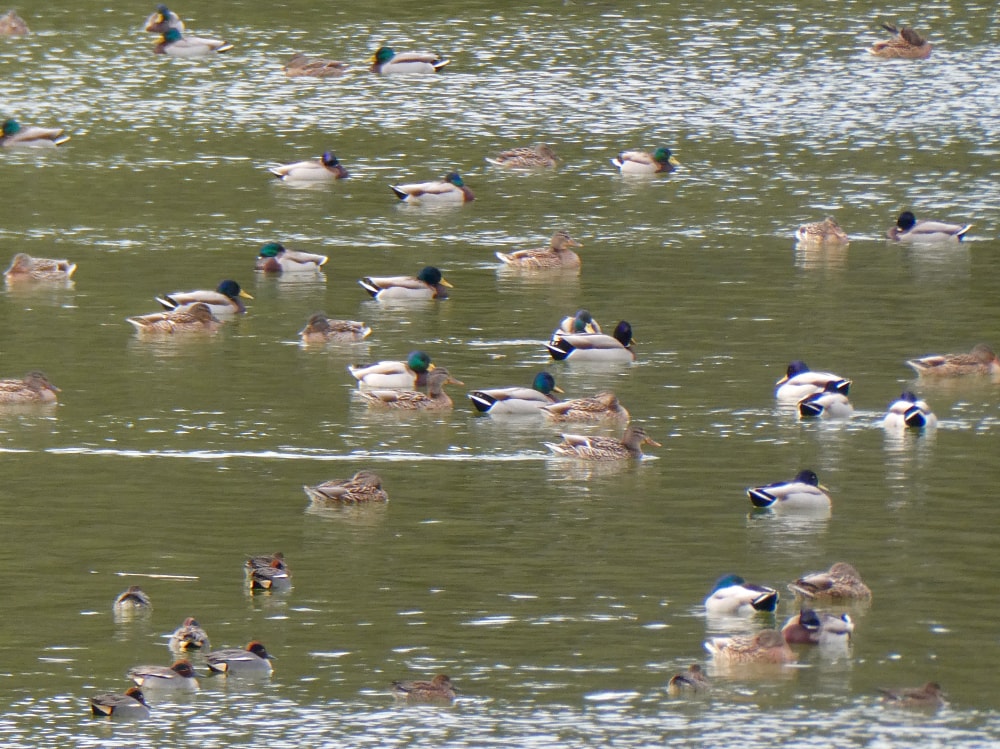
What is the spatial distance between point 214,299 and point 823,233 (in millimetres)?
10318

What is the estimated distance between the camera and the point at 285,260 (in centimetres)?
3381

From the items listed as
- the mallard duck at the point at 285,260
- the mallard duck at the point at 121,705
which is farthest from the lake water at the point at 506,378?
the mallard duck at the point at 285,260

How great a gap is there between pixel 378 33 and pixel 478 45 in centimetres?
347

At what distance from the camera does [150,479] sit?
22.2 m

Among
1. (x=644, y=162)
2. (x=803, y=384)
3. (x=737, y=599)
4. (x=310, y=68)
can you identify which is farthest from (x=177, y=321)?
(x=310, y=68)

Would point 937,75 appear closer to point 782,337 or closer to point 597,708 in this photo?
point 782,337

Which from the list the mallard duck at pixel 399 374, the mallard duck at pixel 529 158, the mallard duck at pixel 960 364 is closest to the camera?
the mallard duck at pixel 399 374

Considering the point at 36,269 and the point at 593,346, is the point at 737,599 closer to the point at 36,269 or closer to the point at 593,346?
the point at 593,346

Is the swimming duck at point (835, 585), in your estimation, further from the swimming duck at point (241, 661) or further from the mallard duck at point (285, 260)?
the mallard duck at point (285, 260)

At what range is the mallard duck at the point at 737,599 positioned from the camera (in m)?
17.5

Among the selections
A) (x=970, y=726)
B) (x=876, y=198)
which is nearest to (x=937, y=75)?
(x=876, y=198)

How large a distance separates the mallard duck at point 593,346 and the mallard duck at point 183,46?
89.3 ft

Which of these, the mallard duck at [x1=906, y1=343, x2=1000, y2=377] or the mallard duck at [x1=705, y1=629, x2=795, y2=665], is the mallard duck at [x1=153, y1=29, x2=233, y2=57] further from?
the mallard duck at [x1=705, y1=629, x2=795, y2=665]

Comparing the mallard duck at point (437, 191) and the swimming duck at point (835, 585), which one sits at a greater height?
the mallard duck at point (437, 191)
